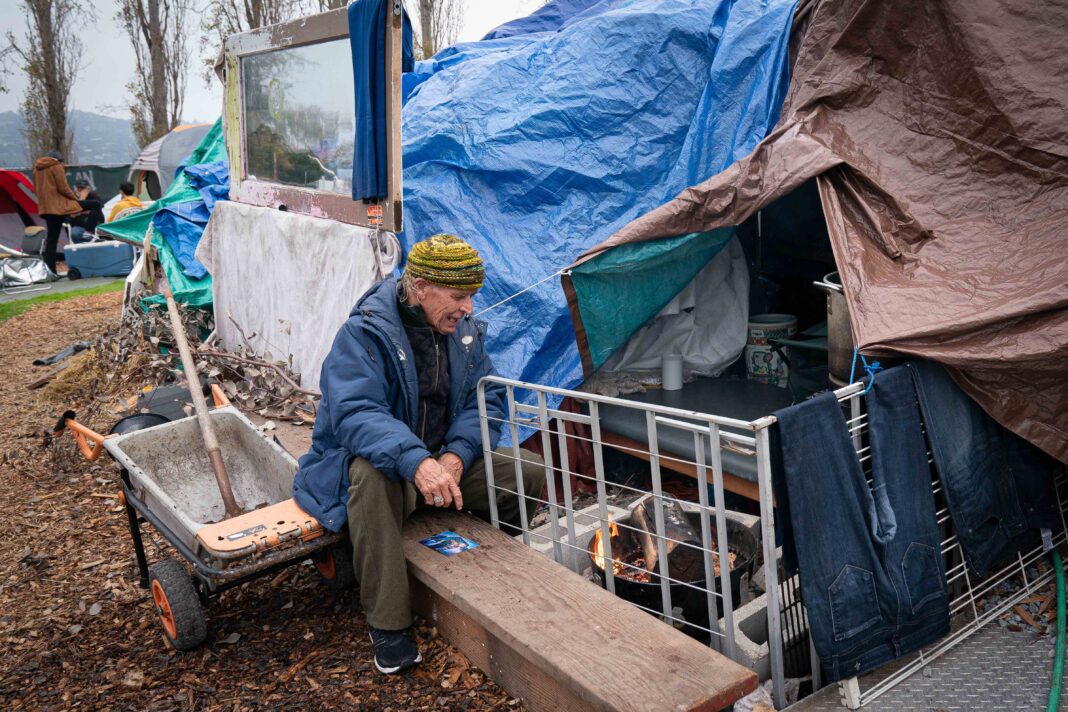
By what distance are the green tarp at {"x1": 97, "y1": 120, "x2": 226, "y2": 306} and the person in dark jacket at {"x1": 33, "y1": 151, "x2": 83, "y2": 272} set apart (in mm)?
5107

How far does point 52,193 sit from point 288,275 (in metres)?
10.4

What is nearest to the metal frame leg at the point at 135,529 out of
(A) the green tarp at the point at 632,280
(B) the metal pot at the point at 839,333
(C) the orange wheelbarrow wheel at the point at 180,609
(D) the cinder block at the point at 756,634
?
(C) the orange wheelbarrow wheel at the point at 180,609

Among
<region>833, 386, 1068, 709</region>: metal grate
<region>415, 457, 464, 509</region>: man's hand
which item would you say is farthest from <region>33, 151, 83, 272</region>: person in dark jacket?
<region>833, 386, 1068, 709</region>: metal grate

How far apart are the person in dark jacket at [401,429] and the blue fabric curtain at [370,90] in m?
1.45

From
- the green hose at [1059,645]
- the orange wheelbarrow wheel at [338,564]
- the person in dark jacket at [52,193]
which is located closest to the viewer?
the green hose at [1059,645]

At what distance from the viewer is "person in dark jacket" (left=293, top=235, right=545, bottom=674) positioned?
3.03 meters

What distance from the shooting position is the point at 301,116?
5.95 meters

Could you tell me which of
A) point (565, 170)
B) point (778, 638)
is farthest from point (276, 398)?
point (778, 638)

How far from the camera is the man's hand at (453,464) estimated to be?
3.29 meters

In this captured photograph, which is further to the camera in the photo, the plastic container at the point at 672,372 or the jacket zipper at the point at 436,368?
the plastic container at the point at 672,372

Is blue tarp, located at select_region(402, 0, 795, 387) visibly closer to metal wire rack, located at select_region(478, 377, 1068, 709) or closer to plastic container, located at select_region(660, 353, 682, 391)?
plastic container, located at select_region(660, 353, 682, 391)

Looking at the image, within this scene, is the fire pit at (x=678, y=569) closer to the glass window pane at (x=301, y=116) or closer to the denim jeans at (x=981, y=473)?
the denim jeans at (x=981, y=473)

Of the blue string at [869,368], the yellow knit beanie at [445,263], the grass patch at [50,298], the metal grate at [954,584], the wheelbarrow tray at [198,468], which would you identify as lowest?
the metal grate at [954,584]

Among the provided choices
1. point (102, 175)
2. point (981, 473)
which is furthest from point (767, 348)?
point (102, 175)
